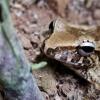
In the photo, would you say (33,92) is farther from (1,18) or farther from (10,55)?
(1,18)

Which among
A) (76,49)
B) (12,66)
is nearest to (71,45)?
(76,49)

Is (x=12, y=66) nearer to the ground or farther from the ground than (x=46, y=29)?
Result: farther from the ground

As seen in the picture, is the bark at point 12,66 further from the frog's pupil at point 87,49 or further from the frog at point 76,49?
the frog's pupil at point 87,49

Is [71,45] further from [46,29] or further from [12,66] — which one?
[46,29]

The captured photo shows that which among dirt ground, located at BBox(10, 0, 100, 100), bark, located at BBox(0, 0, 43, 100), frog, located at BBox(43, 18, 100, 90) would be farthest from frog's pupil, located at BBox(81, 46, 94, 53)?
bark, located at BBox(0, 0, 43, 100)

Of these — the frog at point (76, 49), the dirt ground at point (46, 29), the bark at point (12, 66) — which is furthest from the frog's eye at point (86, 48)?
the bark at point (12, 66)

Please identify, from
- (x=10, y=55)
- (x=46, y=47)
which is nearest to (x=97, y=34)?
(x=46, y=47)
